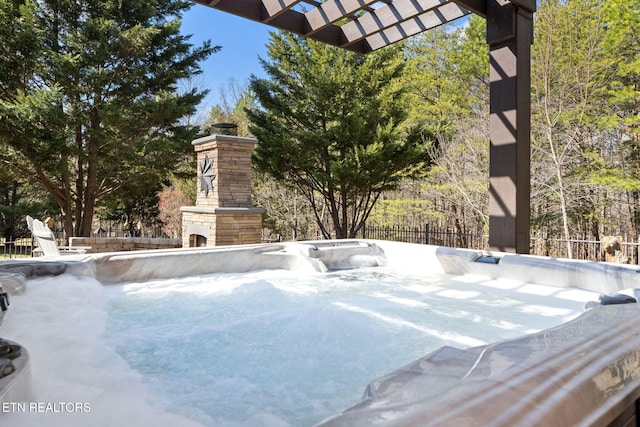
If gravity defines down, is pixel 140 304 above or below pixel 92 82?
below

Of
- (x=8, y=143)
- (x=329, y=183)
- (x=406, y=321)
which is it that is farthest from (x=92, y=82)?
(x=406, y=321)

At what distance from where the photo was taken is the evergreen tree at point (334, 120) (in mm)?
8305

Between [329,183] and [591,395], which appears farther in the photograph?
[329,183]

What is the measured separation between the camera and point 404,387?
93 centimetres

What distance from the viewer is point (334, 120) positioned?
8781mm

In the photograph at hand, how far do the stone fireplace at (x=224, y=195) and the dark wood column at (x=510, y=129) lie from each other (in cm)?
362

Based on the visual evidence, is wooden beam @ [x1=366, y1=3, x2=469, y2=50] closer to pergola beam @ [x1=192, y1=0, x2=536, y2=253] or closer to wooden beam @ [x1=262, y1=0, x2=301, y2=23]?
pergola beam @ [x1=192, y1=0, x2=536, y2=253]

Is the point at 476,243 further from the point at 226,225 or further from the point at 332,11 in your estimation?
the point at 332,11

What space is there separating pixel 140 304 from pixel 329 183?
6.28 metres

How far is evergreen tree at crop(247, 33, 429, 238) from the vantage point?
8.30m

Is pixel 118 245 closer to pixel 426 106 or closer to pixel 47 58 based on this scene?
pixel 47 58

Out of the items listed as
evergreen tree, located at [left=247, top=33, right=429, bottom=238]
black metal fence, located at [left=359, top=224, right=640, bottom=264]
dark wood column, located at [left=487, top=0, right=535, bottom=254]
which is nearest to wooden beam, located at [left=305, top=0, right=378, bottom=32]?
dark wood column, located at [left=487, top=0, right=535, bottom=254]

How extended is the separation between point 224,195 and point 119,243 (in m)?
3.27

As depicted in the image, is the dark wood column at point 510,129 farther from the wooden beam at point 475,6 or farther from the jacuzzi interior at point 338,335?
the jacuzzi interior at point 338,335
